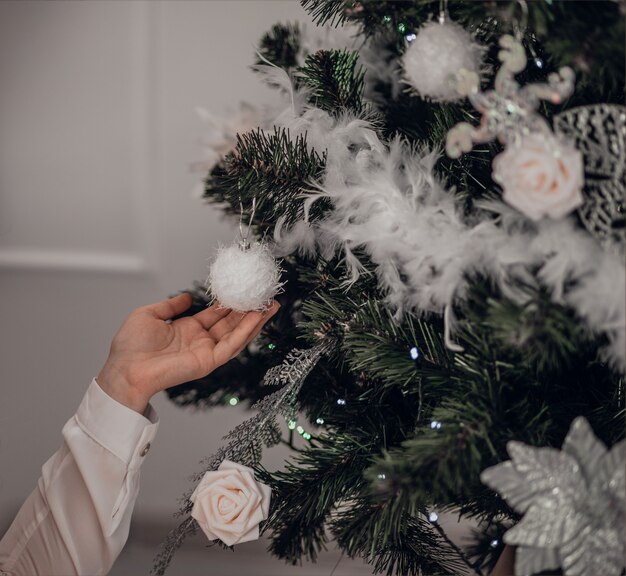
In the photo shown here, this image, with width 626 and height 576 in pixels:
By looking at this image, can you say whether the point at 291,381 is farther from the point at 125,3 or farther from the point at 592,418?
the point at 125,3

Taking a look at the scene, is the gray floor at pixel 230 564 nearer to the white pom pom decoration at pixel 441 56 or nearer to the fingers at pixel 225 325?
the fingers at pixel 225 325

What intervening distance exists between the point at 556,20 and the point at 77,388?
115cm

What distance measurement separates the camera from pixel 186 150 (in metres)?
1.35

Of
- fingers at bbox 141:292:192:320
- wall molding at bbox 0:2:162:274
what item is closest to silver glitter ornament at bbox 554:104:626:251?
fingers at bbox 141:292:192:320

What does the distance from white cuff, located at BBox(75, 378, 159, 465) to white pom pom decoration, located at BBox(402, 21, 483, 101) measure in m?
0.46

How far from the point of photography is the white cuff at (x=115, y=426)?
73 cm

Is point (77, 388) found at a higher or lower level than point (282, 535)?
lower

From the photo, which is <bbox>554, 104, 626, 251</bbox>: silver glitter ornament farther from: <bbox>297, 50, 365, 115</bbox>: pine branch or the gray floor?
the gray floor

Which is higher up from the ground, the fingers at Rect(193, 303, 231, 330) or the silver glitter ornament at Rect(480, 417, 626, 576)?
the silver glitter ornament at Rect(480, 417, 626, 576)

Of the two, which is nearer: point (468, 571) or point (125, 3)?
point (468, 571)

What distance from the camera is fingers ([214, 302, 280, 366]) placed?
2.35ft

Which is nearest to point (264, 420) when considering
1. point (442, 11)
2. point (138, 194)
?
point (442, 11)

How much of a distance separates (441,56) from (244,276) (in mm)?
280

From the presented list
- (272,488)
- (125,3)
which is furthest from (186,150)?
(272,488)
